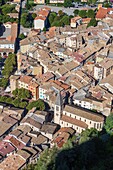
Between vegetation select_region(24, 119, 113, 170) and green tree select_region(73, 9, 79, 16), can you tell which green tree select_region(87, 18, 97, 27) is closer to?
green tree select_region(73, 9, 79, 16)

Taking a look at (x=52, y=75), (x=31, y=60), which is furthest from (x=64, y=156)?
(x=31, y=60)

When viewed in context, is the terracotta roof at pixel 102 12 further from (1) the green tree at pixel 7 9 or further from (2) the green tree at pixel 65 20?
(1) the green tree at pixel 7 9

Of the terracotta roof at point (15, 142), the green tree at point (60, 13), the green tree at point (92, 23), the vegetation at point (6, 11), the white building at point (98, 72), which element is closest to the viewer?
the terracotta roof at point (15, 142)

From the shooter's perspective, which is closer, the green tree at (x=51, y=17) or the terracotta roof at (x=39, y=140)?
the terracotta roof at (x=39, y=140)

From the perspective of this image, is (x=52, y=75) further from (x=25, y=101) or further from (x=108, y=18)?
(x=108, y=18)

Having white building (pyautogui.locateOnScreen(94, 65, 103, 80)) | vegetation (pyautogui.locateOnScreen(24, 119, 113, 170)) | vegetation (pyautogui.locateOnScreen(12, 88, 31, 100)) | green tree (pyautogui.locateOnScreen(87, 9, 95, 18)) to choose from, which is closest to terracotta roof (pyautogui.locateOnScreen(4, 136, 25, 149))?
vegetation (pyautogui.locateOnScreen(24, 119, 113, 170))

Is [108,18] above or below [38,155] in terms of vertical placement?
above

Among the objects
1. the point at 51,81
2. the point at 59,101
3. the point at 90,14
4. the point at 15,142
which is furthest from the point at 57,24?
the point at 15,142

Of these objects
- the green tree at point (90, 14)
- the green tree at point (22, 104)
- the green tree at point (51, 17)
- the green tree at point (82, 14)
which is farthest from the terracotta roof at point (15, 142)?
the green tree at point (82, 14)
